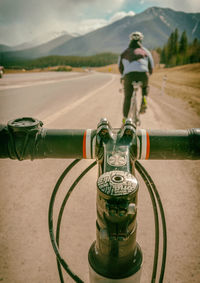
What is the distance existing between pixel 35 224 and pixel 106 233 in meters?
1.74

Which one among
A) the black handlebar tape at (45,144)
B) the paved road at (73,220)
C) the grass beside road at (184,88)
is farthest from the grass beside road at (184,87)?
the black handlebar tape at (45,144)

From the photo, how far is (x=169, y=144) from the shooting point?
50.5 inches

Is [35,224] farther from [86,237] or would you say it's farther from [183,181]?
[183,181]

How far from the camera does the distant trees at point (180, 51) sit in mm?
64750

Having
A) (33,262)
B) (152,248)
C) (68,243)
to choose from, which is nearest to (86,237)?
(68,243)

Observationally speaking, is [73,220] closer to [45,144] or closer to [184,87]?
[45,144]

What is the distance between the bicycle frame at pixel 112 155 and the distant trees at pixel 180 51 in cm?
7554

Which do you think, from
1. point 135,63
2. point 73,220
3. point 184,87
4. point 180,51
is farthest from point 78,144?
point 180,51

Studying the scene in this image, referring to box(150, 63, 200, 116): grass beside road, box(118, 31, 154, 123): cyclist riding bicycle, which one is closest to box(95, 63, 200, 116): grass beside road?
box(150, 63, 200, 116): grass beside road

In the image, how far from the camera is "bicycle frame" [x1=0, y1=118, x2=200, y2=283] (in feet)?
2.78

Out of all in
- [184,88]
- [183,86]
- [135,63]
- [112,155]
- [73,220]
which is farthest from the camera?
[183,86]

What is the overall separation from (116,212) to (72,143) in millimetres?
650

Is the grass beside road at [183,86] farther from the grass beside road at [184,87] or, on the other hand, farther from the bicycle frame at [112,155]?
the bicycle frame at [112,155]

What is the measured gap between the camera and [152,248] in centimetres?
202
